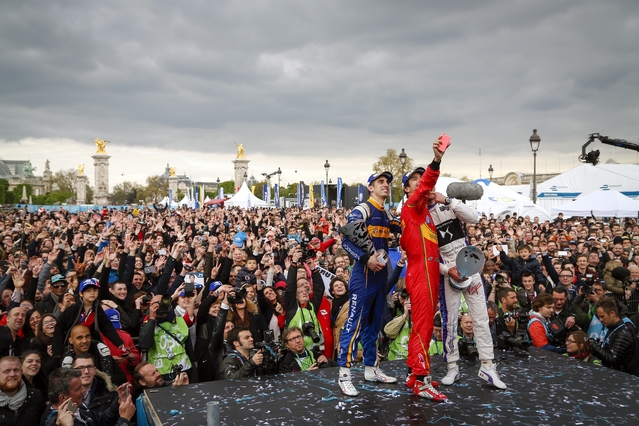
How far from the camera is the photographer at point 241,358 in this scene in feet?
17.8

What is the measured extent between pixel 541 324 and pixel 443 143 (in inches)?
145

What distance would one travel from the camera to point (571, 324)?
656 centimetres

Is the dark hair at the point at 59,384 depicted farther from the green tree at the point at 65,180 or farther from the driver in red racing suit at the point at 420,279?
the green tree at the point at 65,180

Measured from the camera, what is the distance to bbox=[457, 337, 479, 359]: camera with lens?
5918 millimetres

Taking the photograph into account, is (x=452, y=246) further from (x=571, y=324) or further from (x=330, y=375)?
(x=571, y=324)

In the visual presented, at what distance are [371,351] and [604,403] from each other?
83.6 inches

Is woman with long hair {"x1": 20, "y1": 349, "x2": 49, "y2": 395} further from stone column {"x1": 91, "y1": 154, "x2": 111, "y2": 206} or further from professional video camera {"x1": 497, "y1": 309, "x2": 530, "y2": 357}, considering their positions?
stone column {"x1": 91, "y1": 154, "x2": 111, "y2": 206}

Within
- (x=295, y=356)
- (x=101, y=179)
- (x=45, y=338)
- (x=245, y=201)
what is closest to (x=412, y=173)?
(x=295, y=356)

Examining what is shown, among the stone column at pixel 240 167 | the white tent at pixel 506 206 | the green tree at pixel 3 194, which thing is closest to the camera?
the white tent at pixel 506 206

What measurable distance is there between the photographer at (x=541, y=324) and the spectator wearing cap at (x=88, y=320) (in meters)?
5.25

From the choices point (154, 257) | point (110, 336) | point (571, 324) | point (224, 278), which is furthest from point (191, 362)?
point (154, 257)

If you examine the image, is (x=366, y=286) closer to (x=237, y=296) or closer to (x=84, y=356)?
(x=237, y=296)

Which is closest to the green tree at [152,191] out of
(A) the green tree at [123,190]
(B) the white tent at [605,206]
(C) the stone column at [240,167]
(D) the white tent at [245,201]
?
(A) the green tree at [123,190]

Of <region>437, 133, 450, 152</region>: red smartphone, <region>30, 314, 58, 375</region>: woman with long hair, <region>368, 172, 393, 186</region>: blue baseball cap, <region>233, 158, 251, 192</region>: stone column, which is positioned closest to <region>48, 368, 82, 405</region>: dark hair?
<region>30, 314, 58, 375</region>: woman with long hair
